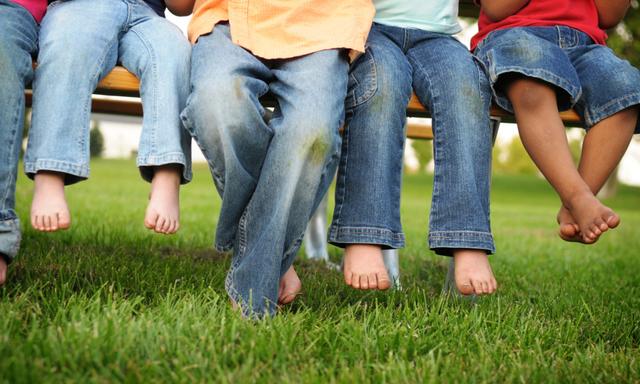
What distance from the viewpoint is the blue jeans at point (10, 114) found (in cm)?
180

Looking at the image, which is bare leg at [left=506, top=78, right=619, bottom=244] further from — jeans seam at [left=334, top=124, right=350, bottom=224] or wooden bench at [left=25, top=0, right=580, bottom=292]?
jeans seam at [left=334, top=124, right=350, bottom=224]

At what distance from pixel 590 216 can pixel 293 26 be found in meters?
1.08

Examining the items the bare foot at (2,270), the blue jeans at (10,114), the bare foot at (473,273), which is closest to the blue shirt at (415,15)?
the bare foot at (473,273)

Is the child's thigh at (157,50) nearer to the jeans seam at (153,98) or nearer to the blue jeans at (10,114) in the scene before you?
the jeans seam at (153,98)

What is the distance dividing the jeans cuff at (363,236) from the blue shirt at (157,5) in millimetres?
1164

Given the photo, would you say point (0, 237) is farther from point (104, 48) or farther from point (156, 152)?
point (104, 48)

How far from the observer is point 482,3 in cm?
240

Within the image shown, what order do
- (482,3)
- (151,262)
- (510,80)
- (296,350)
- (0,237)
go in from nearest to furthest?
(296,350) → (0,237) → (510,80) → (482,3) → (151,262)

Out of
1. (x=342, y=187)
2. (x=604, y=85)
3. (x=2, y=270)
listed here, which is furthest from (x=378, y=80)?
(x=2, y=270)

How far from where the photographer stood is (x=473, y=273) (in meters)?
2.00

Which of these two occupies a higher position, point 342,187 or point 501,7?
point 501,7

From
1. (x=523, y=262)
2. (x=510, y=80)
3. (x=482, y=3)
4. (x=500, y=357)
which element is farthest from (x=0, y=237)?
(x=523, y=262)

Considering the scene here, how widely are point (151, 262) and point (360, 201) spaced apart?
3.47 feet

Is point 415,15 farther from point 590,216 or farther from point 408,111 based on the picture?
point 590,216
